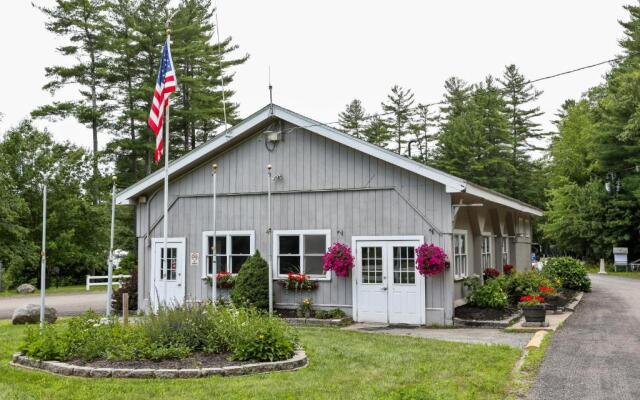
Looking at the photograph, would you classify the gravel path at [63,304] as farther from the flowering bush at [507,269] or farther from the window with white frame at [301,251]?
the flowering bush at [507,269]

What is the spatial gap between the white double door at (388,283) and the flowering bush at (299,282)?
1146 millimetres

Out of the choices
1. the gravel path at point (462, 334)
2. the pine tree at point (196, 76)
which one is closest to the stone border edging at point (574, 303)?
the gravel path at point (462, 334)

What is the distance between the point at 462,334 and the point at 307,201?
4.98m

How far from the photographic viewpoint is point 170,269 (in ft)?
54.5

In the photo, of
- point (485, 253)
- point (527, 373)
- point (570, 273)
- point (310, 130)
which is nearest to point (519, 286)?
point (485, 253)

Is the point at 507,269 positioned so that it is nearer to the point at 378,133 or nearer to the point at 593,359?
the point at 593,359

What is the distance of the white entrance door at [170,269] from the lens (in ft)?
53.8

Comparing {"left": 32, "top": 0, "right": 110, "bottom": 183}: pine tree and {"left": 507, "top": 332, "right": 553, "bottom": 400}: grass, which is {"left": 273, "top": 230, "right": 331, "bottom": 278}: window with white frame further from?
{"left": 32, "top": 0, "right": 110, "bottom": 183}: pine tree

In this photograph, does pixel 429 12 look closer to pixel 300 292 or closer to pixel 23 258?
pixel 300 292

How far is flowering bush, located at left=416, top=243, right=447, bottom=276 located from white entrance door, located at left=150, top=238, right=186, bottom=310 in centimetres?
639

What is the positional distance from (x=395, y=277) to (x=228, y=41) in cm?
2967

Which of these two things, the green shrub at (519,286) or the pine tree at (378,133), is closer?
the green shrub at (519,286)

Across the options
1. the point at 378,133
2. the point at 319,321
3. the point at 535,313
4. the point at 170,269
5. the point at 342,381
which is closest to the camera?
the point at 342,381

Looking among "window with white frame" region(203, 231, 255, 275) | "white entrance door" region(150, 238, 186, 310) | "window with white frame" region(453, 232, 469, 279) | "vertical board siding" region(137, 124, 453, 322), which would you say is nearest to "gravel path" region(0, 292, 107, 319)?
"white entrance door" region(150, 238, 186, 310)
